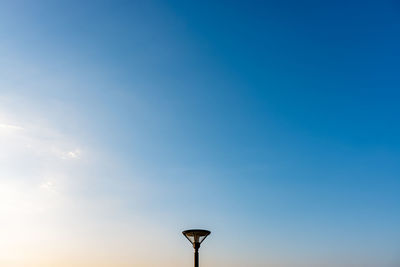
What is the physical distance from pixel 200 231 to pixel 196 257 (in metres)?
1.11

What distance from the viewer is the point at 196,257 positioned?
13164 mm

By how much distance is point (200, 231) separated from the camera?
1331 cm

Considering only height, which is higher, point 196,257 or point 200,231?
point 200,231
